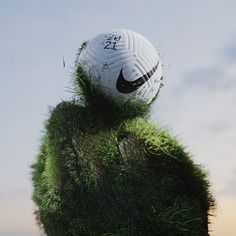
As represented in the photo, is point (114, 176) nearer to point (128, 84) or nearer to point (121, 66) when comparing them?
point (128, 84)

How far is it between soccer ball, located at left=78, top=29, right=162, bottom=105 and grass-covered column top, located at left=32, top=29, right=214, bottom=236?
162 mm

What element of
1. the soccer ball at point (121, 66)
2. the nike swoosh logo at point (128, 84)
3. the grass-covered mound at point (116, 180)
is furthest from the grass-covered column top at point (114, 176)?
the nike swoosh logo at point (128, 84)

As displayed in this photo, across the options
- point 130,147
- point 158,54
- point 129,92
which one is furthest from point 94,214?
point 158,54

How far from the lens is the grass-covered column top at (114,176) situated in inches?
448

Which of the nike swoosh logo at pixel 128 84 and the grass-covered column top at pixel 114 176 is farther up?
the nike swoosh logo at pixel 128 84

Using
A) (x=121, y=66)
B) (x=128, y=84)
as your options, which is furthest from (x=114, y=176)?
(x=121, y=66)

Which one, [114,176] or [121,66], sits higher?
[121,66]

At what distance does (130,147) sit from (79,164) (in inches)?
34.4

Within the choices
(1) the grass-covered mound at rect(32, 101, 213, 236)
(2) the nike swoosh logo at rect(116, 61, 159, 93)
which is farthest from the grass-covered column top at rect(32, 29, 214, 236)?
(2) the nike swoosh logo at rect(116, 61, 159, 93)

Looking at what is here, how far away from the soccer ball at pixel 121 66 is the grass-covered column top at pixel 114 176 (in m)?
0.16

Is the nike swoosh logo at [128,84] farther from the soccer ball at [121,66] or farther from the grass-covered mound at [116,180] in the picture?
the grass-covered mound at [116,180]

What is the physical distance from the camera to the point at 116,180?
1148 centimetres

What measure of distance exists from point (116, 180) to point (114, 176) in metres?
0.07

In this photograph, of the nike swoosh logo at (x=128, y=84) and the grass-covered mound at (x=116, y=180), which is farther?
the nike swoosh logo at (x=128, y=84)
